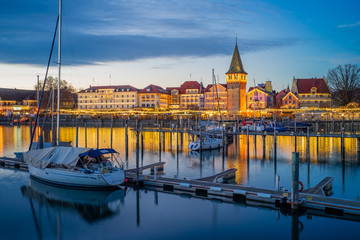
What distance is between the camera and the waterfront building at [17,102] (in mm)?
156125

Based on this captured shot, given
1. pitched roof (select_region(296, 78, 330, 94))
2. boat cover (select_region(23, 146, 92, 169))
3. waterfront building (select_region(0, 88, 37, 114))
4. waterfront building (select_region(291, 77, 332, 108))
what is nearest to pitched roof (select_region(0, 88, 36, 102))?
waterfront building (select_region(0, 88, 37, 114))

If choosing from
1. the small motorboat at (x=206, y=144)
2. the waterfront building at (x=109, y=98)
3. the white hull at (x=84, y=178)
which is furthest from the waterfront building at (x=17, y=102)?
the white hull at (x=84, y=178)

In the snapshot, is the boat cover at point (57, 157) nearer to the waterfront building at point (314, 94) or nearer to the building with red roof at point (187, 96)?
the waterfront building at point (314, 94)

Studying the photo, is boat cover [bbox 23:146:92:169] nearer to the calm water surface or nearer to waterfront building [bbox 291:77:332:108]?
the calm water surface

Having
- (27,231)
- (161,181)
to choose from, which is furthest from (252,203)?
(27,231)

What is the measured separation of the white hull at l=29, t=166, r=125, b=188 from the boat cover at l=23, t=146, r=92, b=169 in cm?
51

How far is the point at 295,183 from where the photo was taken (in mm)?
18078

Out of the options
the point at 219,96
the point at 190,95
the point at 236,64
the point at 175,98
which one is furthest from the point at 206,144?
the point at 175,98

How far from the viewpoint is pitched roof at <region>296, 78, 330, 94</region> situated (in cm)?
10471

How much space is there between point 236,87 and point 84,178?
8518 centimetres

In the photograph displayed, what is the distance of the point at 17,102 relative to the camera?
164m

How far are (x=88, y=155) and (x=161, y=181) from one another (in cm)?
522

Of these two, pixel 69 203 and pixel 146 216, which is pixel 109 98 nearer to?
pixel 69 203

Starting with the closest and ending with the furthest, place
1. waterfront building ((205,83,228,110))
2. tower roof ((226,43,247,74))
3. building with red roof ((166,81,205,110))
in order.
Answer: tower roof ((226,43,247,74))
waterfront building ((205,83,228,110))
building with red roof ((166,81,205,110))
